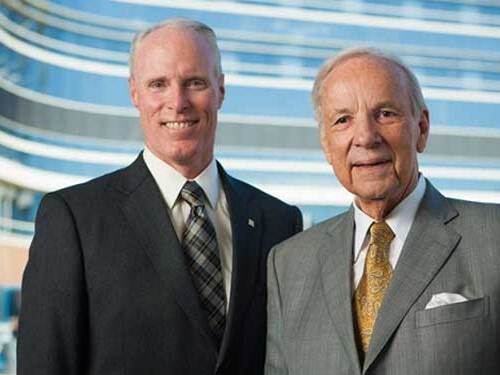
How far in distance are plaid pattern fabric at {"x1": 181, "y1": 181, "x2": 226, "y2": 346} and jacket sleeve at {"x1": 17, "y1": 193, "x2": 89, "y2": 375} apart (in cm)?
23

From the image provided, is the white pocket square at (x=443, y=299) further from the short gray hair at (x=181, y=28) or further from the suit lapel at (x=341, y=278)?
the short gray hair at (x=181, y=28)

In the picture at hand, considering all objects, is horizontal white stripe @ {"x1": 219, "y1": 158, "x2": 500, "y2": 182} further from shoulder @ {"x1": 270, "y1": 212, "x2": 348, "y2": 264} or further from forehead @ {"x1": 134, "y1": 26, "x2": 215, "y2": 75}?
shoulder @ {"x1": 270, "y1": 212, "x2": 348, "y2": 264}

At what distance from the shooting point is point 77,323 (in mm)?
1749

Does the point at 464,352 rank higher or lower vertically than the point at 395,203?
lower

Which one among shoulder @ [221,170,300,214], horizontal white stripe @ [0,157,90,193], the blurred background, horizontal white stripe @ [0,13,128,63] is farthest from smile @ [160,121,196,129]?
horizontal white stripe @ [0,13,128,63]

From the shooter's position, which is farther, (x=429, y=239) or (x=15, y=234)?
(x=15, y=234)

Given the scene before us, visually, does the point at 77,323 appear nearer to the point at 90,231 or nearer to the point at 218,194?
the point at 90,231

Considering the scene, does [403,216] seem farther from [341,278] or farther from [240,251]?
[240,251]

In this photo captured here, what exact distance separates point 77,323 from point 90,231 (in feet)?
0.61

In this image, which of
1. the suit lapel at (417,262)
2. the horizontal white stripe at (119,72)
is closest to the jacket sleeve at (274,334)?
the suit lapel at (417,262)

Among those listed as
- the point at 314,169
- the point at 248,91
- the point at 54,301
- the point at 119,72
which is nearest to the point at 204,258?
the point at 54,301

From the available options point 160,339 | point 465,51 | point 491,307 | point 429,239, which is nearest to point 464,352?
point 491,307

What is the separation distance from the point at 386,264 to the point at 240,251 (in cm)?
42

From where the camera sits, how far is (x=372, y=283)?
1562 mm
